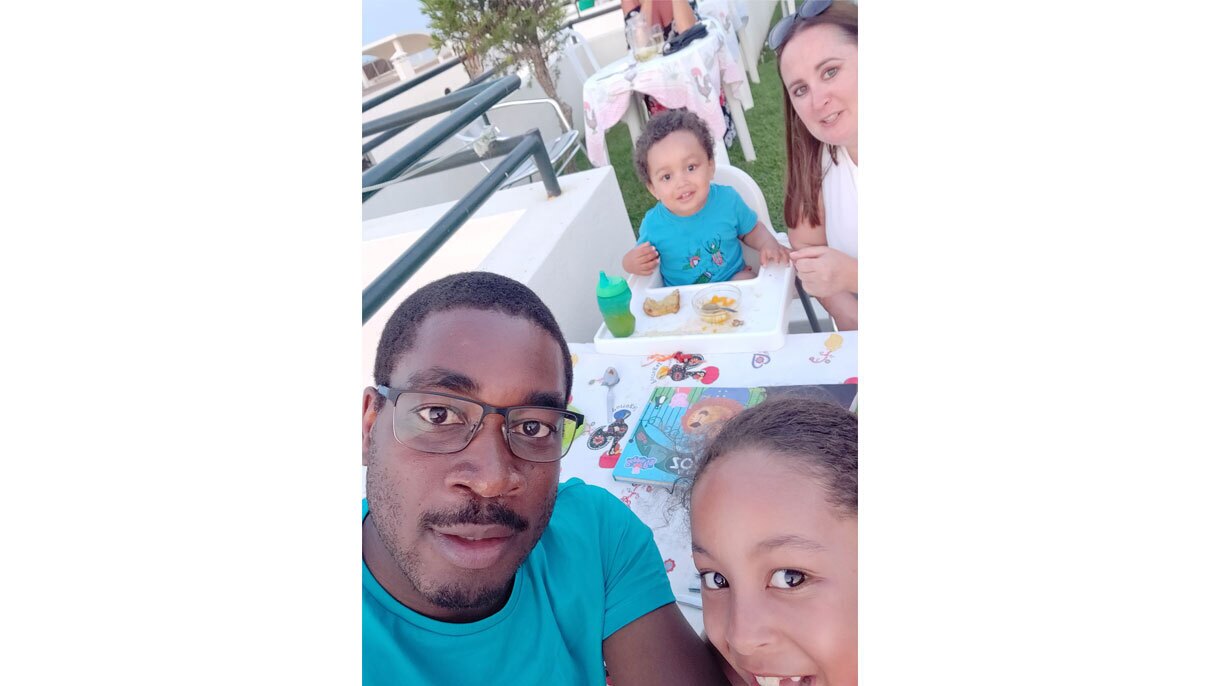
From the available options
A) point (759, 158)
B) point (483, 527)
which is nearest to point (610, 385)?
point (483, 527)

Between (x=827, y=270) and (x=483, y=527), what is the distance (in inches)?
42.4

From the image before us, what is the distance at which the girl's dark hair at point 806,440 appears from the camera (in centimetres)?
59

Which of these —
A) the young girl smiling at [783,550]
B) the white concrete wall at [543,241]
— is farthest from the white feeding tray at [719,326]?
the young girl smiling at [783,550]

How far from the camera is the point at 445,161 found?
158cm

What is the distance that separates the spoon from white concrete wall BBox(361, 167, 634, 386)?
13.9 inches

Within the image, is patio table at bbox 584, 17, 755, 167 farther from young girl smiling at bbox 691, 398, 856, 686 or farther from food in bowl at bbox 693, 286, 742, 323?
young girl smiling at bbox 691, 398, 856, 686

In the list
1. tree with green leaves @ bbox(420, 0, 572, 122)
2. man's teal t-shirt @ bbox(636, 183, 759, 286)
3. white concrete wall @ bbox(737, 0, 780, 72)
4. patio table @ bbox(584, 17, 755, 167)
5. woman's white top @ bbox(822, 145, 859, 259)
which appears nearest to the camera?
woman's white top @ bbox(822, 145, 859, 259)

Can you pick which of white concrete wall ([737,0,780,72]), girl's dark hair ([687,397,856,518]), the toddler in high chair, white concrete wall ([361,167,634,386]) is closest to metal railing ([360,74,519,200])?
white concrete wall ([361,167,634,386])

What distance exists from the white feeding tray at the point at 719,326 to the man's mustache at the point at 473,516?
34.3 inches

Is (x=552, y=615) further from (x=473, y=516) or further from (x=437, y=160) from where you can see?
(x=437, y=160)

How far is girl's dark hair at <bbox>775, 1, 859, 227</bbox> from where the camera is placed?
1.33 meters

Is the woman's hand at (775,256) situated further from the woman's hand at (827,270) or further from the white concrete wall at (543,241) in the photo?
the white concrete wall at (543,241)
